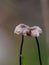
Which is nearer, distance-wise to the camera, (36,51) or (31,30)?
(31,30)

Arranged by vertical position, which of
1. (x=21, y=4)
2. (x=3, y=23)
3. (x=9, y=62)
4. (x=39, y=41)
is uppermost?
(x=21, y=4)

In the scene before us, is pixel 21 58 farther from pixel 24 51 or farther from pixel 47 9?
pixel 47 9

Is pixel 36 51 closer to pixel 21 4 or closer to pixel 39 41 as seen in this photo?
pixel 39 41

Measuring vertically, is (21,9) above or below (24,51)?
above

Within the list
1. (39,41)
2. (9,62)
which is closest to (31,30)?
(39,41)

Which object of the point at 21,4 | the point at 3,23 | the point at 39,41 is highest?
the point at 21,4

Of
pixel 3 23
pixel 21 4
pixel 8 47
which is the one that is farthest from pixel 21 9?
pixel 8 47
